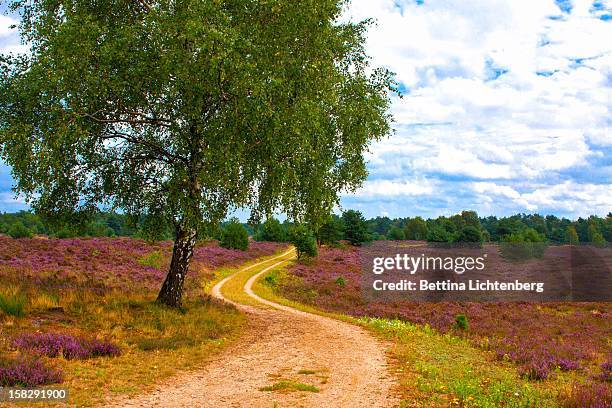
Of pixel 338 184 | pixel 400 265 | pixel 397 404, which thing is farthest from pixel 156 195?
pixel 400 265

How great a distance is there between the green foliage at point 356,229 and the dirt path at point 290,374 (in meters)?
73.4

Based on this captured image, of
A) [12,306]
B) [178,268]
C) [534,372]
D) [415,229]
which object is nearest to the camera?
[534,372]

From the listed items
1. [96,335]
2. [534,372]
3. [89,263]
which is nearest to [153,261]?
[89,263]

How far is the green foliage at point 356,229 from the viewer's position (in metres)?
95.3

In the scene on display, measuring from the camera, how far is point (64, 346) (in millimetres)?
13859

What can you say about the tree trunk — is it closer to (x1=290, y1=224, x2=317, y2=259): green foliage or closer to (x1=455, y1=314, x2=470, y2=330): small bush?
(x1=455, y1=314, x2=470, y2=330): small bush

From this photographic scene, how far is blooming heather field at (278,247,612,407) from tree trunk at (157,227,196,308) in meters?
13.6

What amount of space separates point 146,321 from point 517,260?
74.0 m

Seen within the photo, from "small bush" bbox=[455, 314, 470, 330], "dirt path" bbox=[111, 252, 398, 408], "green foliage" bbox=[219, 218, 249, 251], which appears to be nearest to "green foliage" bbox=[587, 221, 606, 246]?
"green foliage" bbox=[219, 218, 249, 251]

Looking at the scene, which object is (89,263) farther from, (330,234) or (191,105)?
(330,234)

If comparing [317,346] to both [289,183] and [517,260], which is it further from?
[517,260]

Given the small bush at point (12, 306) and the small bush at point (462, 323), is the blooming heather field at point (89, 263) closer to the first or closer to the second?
the small bush at point (12, 306)

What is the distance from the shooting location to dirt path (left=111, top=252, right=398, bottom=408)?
1096cm

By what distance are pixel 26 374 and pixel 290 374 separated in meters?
6.61
